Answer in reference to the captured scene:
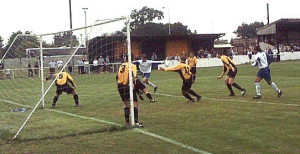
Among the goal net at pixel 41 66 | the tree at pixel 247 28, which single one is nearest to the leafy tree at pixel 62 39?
the goal net at pixel 41 66

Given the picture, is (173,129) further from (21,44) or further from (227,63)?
(21,44)

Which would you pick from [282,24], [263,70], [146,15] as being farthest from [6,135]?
[146,15]

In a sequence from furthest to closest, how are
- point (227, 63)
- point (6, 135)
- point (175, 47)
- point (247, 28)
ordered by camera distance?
point (247, 28), point (175, 47), point (227, 63), point (6, 135)

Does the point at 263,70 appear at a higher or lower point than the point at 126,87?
higher

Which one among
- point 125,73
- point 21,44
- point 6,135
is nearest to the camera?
point 6,135

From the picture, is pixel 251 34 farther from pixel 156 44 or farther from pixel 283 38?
pixel 156 44

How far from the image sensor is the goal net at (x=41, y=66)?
440 inches

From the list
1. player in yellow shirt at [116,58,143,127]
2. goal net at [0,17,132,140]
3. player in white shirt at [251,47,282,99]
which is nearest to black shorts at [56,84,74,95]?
goal net at [0,17,132,140]

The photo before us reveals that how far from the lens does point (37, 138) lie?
9.88 metres

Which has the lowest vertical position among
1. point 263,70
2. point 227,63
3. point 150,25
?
point 263,70

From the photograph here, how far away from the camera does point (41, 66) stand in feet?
55.9

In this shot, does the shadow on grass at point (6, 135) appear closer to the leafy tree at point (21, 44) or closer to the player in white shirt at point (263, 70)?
the leafy tree at point (21, 44)

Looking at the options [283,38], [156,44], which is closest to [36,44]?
[156,44]

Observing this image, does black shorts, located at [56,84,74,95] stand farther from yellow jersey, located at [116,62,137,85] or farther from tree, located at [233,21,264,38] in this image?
→ tree, located at [233,21,264,38]
